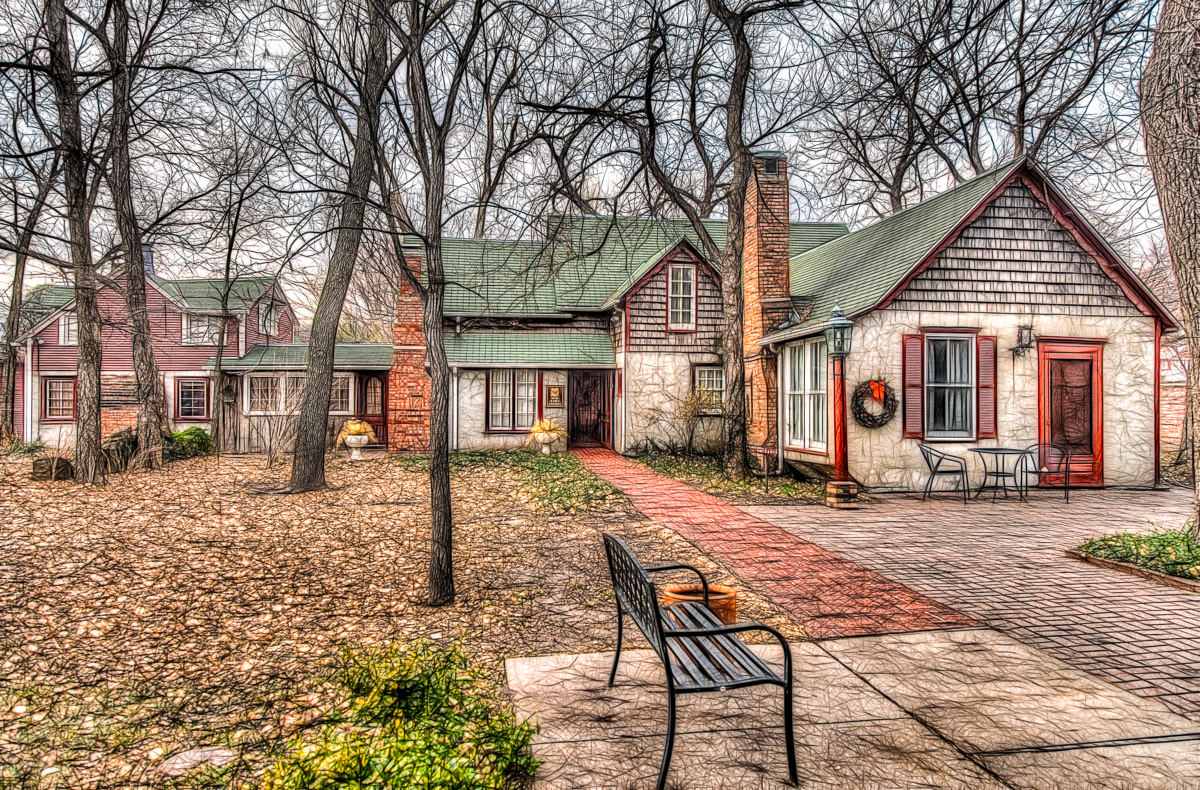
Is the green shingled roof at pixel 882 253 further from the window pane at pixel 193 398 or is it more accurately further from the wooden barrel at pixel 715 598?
the window pane at pixel 193 398

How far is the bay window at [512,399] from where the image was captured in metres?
18.5

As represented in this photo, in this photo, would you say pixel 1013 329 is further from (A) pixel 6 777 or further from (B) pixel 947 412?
(A) pixel 6 777

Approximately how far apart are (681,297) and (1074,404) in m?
9.00

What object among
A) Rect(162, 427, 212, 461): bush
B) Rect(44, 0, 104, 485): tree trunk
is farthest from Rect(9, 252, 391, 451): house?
Rect(44, 0, 104, 485): tree trunk

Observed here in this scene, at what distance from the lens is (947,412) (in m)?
12.0

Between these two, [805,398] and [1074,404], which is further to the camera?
[805,398]

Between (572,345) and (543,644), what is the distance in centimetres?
1421

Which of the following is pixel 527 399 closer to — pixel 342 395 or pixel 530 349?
A: pixel 530 349

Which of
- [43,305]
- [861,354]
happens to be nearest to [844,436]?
[861,354]

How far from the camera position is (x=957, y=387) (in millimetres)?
11984

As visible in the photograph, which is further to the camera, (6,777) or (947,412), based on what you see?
(947,412)

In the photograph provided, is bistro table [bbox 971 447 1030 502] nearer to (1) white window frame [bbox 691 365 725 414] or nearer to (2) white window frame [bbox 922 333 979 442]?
(2) white window frame [bbox 922 333 979 442]

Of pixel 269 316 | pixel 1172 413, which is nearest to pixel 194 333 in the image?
pixel 269 316

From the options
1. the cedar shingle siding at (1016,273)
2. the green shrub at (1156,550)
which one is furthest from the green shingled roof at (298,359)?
the green shrub at (1156,550)
